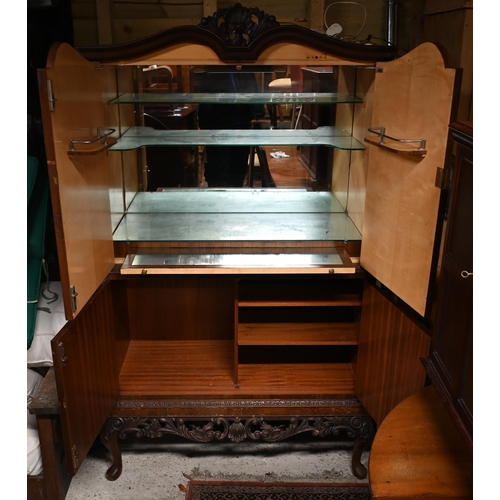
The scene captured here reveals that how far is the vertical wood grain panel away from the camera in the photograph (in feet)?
4.85

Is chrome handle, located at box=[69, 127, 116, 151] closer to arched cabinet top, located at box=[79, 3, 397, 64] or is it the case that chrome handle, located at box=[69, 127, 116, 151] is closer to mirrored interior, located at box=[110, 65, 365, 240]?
mirrored interior, located at box=[110, 65, 365, 240]

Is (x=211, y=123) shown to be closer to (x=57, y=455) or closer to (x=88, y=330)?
(x=88, y=330)

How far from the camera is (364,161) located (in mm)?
1758

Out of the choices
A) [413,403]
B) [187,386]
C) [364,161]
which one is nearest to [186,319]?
[187,386]

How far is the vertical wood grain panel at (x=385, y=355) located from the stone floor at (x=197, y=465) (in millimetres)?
348

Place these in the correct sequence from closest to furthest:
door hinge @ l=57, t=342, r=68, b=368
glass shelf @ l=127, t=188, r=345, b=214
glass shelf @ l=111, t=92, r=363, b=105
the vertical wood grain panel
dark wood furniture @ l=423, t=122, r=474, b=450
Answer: dark wood furniture @ l=423, t=122, r=474, b=450, door hinge @ l=57, t=342, r=68, b=368, the vertical wood grain panel, glass shelf @ l=111, t=92, r=363, b=105, glass shelf @ l=127, t=188, r=345, b=214

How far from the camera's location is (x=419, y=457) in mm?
1129

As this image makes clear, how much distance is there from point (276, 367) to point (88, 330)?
2.55 feet

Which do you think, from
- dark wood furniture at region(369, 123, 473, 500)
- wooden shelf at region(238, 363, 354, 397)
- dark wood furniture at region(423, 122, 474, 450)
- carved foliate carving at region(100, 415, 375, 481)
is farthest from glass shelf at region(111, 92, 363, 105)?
carved foliate carving at region(100, 415, 375, 481)

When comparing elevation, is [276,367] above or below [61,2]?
below

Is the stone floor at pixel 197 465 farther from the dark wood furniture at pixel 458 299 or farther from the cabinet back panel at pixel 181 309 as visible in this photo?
the dark wood furniture at pixel 458 299

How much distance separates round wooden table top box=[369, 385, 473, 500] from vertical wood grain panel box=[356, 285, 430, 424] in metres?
0.20

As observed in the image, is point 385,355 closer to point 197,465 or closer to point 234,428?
point 234,428

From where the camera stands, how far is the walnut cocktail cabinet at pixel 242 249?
1393 mm
